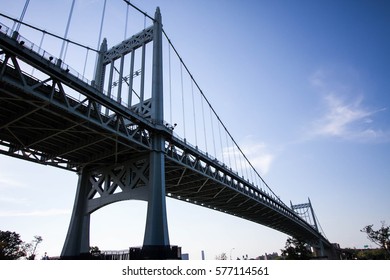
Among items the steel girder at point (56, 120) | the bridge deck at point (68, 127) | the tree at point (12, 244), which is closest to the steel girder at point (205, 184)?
the bridge deck at point (68, 127)

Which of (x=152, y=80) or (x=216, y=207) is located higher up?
(x=152, y=80)

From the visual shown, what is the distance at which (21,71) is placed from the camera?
43.2ft

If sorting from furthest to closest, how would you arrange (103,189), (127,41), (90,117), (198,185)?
1. (198,185)
2. (127,41)
3. (103,189)
4. (90,117)

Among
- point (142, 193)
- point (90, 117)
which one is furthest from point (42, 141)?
point (142, 193)

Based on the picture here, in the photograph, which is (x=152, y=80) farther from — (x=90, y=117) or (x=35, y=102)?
(x=35, y=102)

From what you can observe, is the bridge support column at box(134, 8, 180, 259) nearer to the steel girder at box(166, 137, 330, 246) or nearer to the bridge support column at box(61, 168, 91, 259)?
the steel girder at box(166, 137, 330, 246)

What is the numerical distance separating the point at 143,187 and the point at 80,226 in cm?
730

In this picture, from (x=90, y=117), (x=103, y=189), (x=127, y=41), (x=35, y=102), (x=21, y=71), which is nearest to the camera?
(x=21, y=71)

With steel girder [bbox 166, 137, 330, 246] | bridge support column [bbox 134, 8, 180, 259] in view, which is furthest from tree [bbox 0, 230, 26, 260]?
bridge support column [bbox 134, 8, 180, 259]

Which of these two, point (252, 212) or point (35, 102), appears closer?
point (35, 102)

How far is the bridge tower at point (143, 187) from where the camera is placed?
60.2 ft

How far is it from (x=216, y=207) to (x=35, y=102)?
39532mm

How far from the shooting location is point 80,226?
22.6m

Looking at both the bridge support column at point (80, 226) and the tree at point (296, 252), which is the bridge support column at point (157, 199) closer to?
the bridge support column at point (80, 226)
